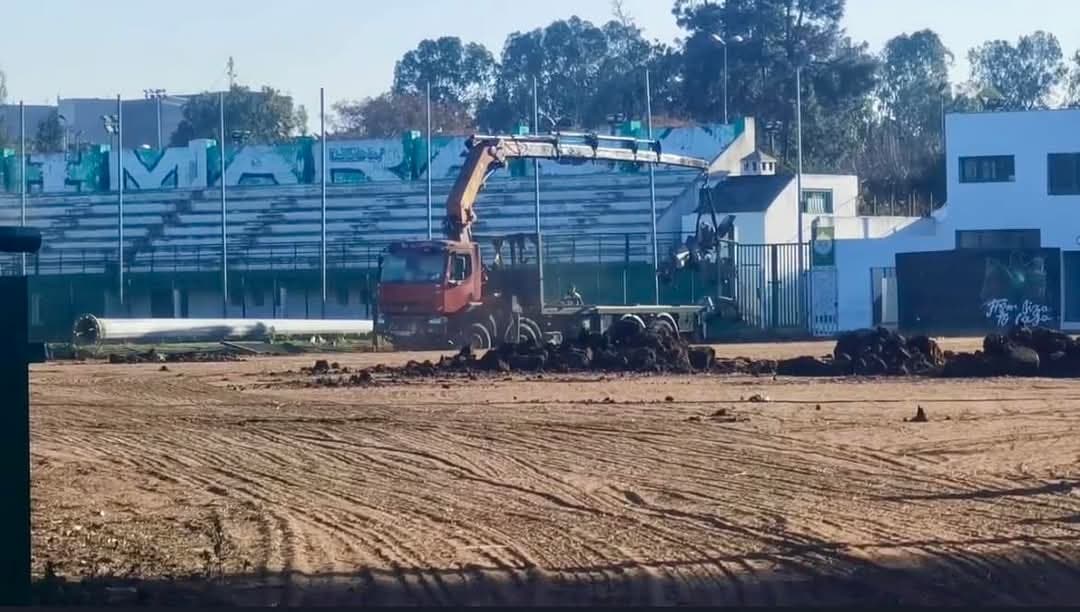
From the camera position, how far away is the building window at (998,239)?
188 ft

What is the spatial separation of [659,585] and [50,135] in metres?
93.9

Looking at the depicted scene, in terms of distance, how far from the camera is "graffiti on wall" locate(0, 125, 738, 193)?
2785 inches

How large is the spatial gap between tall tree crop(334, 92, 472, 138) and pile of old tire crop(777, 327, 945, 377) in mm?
77550

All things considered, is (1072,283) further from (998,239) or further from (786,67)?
(786,67)

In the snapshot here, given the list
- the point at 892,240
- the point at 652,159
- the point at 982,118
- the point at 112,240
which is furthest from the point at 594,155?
the point at 112,240

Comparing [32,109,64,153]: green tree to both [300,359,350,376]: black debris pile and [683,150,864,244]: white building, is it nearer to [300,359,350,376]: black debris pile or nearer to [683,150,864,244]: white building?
[683,150,864,244]: white building

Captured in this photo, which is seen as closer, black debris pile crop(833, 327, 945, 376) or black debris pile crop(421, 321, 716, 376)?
black debris pile crop(833, 327, 945, 376)

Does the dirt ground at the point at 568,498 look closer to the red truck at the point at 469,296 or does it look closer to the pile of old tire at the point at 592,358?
the pile of old tire at the point at 592,358

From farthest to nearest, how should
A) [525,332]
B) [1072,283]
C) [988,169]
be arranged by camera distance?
[988,169] → [1072,283] → [525,332]

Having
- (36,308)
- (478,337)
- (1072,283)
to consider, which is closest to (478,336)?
(478,337)

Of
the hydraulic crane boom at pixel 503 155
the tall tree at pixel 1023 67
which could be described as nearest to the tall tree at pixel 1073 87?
the tall tree at pixel 1023 67

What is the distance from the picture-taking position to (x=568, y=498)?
14.6 metres

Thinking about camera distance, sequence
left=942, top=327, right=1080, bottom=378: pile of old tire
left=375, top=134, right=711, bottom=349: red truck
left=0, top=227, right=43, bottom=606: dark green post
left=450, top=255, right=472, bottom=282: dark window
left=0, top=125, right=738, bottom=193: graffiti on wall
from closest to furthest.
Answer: left=0, top=227, right=43, bottom=606: dark green post → left=942, top=327, right=1080, bottom=378: pile of old tire → left=450, top=255, right=472, bottom=282: dark window → left=375, top=134, right=711, bottom=349: red truck → left=0, top=125, right=738, bottom=193: graffiti on wall

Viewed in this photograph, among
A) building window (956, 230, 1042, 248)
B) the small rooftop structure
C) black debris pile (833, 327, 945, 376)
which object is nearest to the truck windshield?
black debris pile (833, 327, 945, 376)
